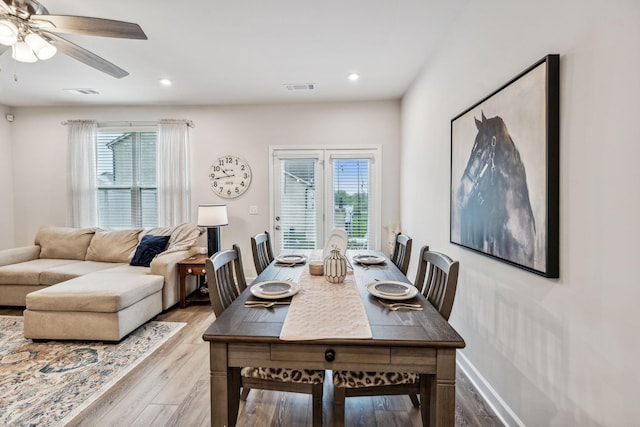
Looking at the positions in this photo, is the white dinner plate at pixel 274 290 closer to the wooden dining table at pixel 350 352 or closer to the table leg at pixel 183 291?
the wooden dining table at pixel 350 352

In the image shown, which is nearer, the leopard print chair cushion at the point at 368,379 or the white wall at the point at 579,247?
the white wall at the point at 579,247

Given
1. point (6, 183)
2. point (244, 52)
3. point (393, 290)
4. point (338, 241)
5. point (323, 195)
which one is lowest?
point (393, 290)

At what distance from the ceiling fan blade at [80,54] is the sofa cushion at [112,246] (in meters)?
2.26

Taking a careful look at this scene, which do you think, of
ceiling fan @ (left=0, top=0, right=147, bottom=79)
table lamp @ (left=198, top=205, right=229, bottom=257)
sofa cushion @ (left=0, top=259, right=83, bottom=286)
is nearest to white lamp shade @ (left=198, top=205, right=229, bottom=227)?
table lamp @ (left=198, top=205, right=229, bottom=257)

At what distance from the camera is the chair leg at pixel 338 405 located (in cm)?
148

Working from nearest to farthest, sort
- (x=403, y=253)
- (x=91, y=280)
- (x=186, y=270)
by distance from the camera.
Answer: (x=403, y=253) < (x=91, y=280) < (x=186, y=270)

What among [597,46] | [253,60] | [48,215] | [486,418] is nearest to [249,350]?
[486,418]

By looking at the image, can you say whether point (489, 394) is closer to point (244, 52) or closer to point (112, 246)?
point (244, 52)

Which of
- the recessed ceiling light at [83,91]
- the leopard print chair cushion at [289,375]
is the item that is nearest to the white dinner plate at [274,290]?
the leopard print chair cushion at [289,375]

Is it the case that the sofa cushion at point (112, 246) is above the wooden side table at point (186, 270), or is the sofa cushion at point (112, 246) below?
above

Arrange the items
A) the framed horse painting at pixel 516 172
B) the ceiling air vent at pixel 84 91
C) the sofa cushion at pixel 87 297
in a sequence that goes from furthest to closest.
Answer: the ceiling air vent at pixel 84 91 → the sofa cushion at pixel 87 297 → the framed horse painting at pixel 516 172

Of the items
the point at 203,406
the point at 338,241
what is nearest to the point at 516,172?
the point at 338,241

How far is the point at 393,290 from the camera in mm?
1674

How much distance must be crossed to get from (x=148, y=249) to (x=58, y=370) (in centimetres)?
167
